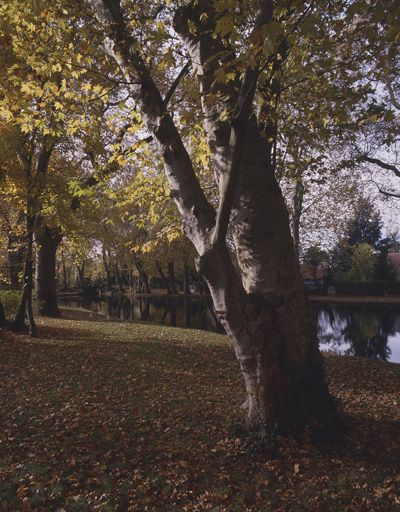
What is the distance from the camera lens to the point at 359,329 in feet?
79.9

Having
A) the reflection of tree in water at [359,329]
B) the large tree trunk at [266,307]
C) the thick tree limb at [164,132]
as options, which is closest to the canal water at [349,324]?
the reflection of tree in water at [359,329]

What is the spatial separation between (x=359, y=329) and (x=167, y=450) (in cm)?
2132

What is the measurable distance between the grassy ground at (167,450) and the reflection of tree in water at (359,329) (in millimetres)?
10251

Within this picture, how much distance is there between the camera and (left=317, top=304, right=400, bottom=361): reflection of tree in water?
62.7 ft

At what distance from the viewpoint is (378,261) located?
44250mm

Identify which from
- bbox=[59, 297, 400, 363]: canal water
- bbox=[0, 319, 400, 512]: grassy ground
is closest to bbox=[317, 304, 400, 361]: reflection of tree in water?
bbox=[59, 297, 400, 363]: canal water

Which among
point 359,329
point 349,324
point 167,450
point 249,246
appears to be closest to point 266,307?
point 249,246

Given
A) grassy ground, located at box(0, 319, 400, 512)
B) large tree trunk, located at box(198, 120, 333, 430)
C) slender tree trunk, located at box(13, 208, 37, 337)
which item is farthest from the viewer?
slender tree trunk, located at box(13, 208, 37, 337)

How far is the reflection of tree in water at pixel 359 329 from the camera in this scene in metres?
19.1

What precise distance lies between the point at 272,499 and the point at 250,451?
0.85m

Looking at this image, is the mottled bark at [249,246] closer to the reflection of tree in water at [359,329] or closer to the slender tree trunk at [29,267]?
the slender tree trunk at [29,267]

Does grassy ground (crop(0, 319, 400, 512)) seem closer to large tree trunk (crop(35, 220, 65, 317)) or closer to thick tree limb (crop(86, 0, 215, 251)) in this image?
thick tree limb (crop(86, 0, 215, 251))

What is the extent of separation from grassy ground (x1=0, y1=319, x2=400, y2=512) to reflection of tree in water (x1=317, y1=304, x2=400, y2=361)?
10251 millimetres

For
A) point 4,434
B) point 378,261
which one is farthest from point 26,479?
point 378,261
